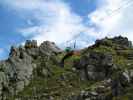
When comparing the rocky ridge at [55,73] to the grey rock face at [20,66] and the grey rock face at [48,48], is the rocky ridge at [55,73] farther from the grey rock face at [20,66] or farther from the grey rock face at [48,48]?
the grey rock face at [48,48]

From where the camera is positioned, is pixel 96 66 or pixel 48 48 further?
pixel 48 48

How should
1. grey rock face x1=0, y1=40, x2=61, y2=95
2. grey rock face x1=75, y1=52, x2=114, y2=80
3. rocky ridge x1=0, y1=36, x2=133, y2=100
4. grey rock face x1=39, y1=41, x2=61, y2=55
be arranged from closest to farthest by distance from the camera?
rocky ridge x1=0, y1=36, x2=133, y2=100
grey rock face x1=75, y1=52, x2=114, y2=80
grey rock face x1=0, y1=40, x2=61, y2=95
grey rock face x1=39, y1=41, x2=61, y2=55

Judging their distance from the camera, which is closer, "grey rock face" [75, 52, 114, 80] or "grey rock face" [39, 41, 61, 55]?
"grey rock face" [75, 52, 114, 80]

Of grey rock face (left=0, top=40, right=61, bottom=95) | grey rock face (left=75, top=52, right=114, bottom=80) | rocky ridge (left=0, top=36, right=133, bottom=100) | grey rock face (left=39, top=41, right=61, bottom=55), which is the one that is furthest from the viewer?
grey rock face (left=39, top=41, right=61, bottom=55)

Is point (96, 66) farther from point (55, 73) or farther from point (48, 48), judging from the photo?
point (48, 48)

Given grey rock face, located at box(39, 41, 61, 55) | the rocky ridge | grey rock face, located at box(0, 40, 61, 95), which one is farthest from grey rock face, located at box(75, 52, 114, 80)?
grey rock face, located at box(39, 41, 61, 55)

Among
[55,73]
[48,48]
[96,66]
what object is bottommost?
[55,73]

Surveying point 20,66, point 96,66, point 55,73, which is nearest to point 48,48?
point 20,66

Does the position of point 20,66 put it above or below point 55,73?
above

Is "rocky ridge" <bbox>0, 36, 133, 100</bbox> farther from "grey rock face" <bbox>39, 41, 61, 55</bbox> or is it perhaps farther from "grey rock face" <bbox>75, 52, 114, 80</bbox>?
"grey rock face" <bbox>39, 41, 61, 55</bbox>

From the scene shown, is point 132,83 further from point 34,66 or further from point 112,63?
point 34,66

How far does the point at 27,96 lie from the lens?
475ft

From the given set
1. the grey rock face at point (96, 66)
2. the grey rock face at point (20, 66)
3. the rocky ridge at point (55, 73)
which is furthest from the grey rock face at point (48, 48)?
the grey rock face at point (96, 66)

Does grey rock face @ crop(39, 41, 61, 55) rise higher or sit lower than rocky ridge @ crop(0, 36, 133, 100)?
higher
